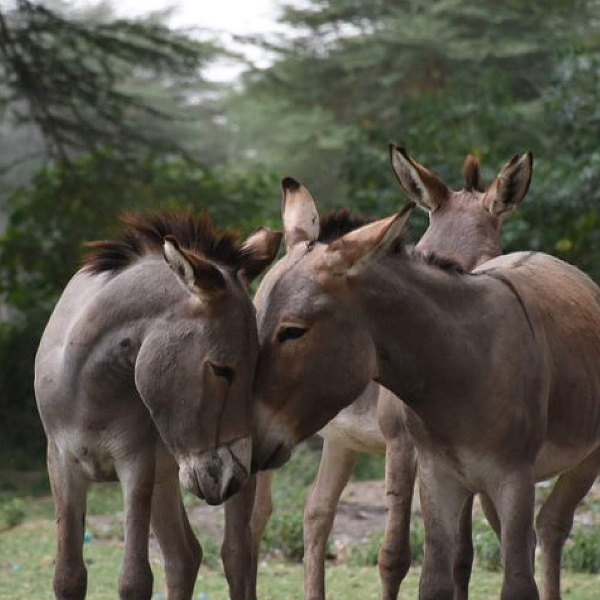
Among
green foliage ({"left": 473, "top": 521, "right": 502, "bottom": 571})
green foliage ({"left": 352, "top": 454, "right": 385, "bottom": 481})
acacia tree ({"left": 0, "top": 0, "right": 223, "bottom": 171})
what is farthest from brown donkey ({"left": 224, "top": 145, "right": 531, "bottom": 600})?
acacia tree ({"left": 0, "top": 0, "right": 223, "bottom": 171})

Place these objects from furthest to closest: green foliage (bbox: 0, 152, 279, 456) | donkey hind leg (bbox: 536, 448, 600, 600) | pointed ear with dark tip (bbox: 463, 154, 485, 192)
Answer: green foliage (bbox: 0, 152, 279, 456) → pointed ear with dark tip (bbox: 463, 154, 485, 192) → donkey hind leg (bbox: 536, 448, 600, 600)

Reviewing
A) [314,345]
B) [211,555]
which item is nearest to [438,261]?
[314,345]

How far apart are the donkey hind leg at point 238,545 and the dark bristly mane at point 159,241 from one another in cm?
130

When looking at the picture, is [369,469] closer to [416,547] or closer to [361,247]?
[416,547]

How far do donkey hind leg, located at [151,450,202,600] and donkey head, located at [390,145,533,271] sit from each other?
6.01ft

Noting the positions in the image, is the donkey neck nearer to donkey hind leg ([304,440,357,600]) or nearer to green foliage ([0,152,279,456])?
donkey hind leg ([304,440,357,600])

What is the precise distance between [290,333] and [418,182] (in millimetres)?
2446

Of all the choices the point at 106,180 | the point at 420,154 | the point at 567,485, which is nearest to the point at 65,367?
the point at 567,485

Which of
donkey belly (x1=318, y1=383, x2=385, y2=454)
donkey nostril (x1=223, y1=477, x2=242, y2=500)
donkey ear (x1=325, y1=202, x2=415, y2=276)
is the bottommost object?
donkey belly (x1=318, y1=383, x2=385, y2=454)

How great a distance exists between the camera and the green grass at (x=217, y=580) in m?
9.47

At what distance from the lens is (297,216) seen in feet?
21.2

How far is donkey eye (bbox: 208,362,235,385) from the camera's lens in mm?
5898

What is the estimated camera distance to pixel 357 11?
103 feet

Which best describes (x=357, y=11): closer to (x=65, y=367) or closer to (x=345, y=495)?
(x=345, y=495)
